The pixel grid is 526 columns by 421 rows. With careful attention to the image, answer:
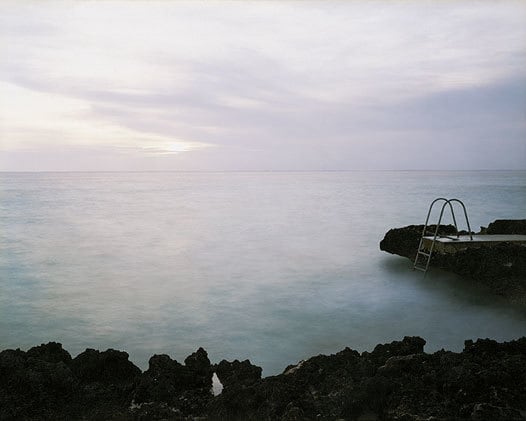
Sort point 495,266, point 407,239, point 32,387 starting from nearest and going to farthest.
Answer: point 32,387
point 495,266
point 407,239

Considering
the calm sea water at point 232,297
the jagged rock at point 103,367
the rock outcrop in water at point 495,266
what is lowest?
the calm sea water at point 232,297

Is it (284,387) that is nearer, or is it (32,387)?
(284,387)

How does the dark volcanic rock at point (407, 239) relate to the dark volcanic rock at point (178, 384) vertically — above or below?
above

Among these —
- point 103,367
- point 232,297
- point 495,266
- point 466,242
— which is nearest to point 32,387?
point 103,367

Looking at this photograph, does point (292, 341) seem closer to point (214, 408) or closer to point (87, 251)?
point (214, 408)

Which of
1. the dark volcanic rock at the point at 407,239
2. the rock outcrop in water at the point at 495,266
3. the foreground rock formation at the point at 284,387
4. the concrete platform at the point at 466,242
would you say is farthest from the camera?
the dark volcanic rock at the point at 407,239

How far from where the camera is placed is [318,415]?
3.42 m

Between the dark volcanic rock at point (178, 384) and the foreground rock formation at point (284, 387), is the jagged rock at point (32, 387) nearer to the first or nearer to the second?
the foreground rock formation at point (284, 387)

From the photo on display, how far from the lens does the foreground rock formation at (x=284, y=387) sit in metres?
3.44

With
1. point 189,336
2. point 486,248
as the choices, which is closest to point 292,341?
point 189,336

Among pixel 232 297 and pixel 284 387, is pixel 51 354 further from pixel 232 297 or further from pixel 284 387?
pixel 232 297

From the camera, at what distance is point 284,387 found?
11.9 feet

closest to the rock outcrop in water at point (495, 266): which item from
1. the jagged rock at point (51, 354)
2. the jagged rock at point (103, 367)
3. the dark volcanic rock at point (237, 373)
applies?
the dark volcanic rock at point (237, 373)

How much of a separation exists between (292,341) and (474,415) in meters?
2.89
